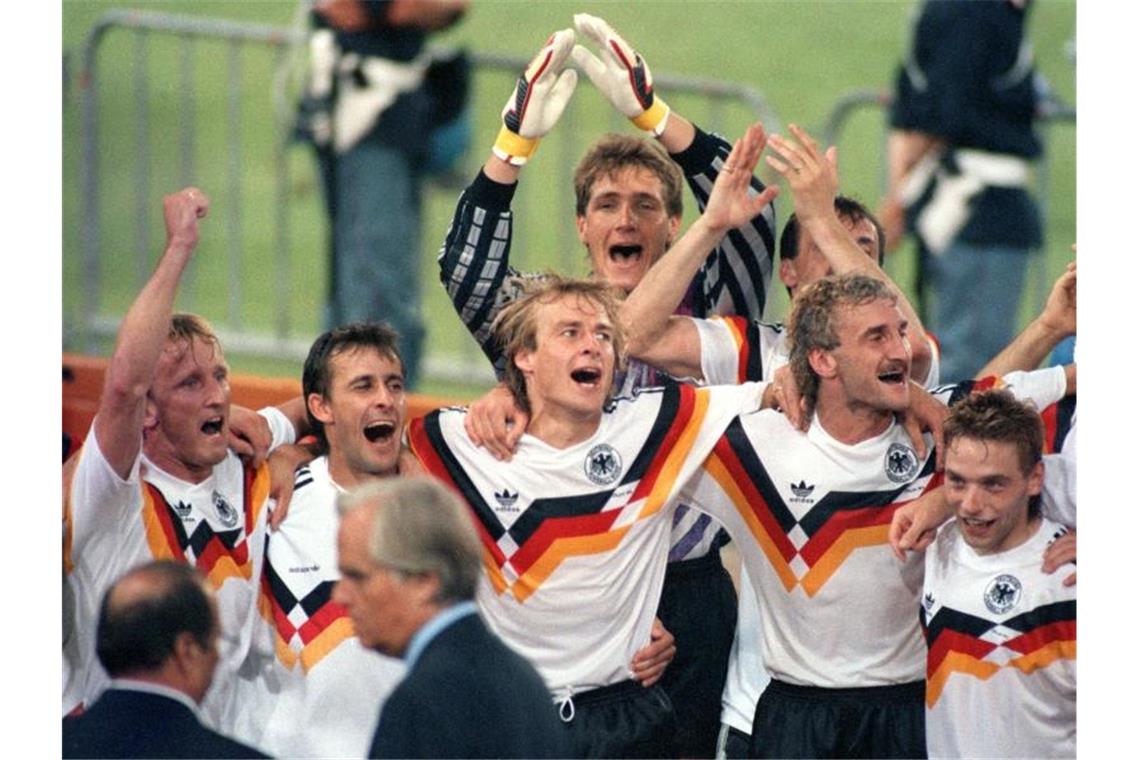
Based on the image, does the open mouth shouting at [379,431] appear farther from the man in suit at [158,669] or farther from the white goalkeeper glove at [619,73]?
the white goalkeeper glove at [619,73]

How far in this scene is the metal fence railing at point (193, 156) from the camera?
8188 millimetres

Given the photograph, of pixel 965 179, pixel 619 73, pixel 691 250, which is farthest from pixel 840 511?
pixel 965 179

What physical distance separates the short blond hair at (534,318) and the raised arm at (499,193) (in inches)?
6.3

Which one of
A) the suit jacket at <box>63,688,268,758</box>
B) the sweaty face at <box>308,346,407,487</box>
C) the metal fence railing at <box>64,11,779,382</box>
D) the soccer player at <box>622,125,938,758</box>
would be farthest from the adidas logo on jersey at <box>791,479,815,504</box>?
the metal fence railing at <box>64,11,779,382</box>

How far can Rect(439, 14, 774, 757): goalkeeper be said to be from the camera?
5.45 meters

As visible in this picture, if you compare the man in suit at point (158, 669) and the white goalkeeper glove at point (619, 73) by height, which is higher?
the white goalkeeper glove at point (619, 73)

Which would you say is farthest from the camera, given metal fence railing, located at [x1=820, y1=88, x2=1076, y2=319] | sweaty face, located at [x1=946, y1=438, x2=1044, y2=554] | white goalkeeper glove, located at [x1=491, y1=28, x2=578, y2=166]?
metal fence railing, located at [x1=820, y1=88, x2=1076, y2=319]

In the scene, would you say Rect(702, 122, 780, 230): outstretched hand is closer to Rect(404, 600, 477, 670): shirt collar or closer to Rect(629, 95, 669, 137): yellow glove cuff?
Rect(629, 95, 669, 137): yellow glove cuff

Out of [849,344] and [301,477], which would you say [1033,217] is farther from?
[301,477]

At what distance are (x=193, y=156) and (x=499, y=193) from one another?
342cm

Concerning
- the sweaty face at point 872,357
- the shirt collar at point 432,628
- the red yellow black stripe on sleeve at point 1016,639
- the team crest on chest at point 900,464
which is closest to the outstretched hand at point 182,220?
the shirt collar at point 432,628

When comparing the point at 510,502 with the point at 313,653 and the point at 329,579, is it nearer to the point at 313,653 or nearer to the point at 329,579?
the point at 329,579
